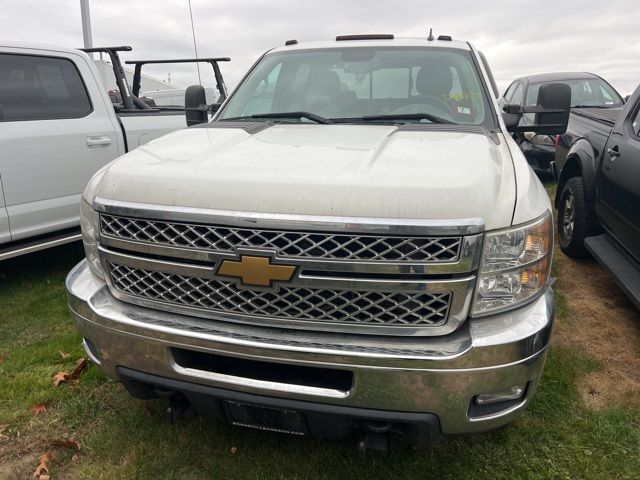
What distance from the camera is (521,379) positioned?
6.25ft

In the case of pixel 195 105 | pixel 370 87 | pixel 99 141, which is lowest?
pixel 99 141

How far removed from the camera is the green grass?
2352 millimetres

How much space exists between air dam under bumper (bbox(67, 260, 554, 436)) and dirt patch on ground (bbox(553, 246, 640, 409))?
1330 mm

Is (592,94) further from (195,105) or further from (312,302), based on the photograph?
(312,302)

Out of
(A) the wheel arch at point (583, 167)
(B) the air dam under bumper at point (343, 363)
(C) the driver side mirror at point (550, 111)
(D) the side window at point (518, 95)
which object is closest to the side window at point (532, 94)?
(D) the side window at point (518, 95)

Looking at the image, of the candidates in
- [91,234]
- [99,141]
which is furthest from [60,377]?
[99,141]

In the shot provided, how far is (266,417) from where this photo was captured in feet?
6.79

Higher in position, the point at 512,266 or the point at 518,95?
the point at 512,266

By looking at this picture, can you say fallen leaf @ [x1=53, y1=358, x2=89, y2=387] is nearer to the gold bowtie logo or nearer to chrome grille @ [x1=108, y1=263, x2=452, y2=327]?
chrome grille @ [x1=108, y1=263, x2=452, y2=327]

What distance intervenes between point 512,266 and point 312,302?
0.72 metres

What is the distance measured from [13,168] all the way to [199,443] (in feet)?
9.29

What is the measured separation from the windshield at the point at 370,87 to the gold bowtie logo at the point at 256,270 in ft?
4.71

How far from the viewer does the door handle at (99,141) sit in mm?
4645

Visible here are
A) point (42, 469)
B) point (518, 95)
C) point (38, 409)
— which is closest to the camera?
point (42, 469)
